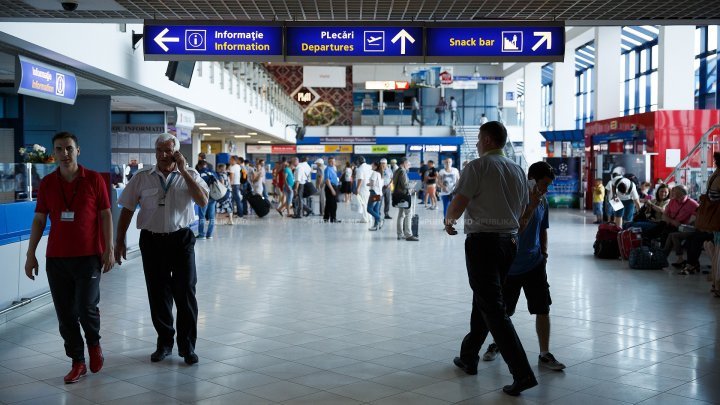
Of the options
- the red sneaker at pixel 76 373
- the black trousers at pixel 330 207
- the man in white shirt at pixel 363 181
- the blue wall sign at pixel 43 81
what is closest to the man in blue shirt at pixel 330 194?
the black trousers at pixel 330 207

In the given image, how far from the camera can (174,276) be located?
225 inches

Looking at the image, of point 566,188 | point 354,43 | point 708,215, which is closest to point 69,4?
point 354,43

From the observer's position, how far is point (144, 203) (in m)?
5.66

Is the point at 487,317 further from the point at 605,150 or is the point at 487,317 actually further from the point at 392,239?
the point at 605,150

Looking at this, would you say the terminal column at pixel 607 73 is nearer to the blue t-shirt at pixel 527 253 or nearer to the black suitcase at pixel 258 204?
the black suitcase at pixel 258 204

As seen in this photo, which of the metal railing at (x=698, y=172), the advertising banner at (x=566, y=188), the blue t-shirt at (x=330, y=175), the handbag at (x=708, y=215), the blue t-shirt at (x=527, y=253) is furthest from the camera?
the advertising banner at (x=566, y=188)

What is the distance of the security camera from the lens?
7109 millimetres

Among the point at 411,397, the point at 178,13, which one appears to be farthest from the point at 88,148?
the point at 411,397

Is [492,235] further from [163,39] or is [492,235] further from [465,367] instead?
[163,39]

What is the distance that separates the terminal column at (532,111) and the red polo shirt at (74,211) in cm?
3531

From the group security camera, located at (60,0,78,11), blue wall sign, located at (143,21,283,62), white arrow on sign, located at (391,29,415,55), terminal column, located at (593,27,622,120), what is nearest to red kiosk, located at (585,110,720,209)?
terminal column, located at (593,27,622,120)

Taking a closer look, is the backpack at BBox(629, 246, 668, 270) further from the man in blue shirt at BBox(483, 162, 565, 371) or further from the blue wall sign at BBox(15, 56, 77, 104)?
the blue wall sign at BBox(15, 56, 77, 104)

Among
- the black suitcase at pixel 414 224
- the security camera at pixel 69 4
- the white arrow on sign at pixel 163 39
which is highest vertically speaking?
the security camera at pixel 69 4

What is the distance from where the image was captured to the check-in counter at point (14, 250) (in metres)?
7.22
